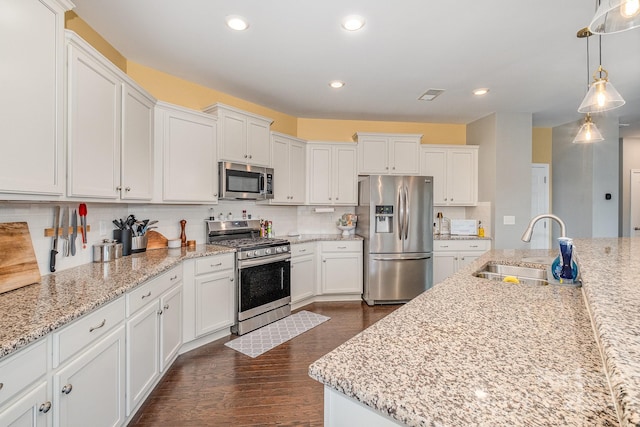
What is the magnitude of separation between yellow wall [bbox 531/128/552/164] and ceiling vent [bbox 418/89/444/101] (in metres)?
2.68

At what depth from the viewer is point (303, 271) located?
3.94 meters

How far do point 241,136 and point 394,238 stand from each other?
2.32m

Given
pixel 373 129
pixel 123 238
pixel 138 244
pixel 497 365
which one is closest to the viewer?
pixel 497 365

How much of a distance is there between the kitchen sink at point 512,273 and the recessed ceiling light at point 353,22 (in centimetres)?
196

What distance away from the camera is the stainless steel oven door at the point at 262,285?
3.10m

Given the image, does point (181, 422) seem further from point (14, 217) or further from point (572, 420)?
point (572, 420)

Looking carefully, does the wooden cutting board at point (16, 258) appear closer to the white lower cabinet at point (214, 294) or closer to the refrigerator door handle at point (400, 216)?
the white lower cabinet at point (214, 294)

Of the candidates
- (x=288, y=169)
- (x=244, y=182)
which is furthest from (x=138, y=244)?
(x=288, y=169)

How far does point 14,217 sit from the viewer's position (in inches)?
67.2

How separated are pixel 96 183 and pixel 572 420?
2.43 meters

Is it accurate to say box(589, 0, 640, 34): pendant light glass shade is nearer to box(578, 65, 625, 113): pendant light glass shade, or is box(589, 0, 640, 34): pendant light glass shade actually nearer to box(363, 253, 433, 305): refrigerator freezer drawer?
box(578, 65, 625, 113): pendant light glass shade

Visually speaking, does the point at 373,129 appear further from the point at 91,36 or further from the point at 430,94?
the point at 91,36

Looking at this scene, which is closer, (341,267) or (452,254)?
(341,267)

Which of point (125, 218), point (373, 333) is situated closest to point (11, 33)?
point (125, 218)
